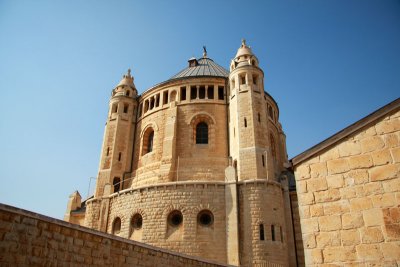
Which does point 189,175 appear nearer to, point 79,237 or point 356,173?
point 79,237

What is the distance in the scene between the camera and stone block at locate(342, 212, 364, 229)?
6397 mm

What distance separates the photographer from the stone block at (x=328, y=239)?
21.4 ft

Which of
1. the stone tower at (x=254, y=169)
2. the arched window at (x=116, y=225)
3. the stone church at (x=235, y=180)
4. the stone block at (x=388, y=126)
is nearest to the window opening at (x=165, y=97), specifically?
the stone church at (x=235, y=180)

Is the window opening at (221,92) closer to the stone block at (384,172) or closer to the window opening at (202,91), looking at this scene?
the window opening at (202,91)

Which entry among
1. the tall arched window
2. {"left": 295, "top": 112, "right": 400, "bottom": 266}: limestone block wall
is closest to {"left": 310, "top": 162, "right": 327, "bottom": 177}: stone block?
{"left": 295, "top": 112, "right": 400, "bottom": 266}: limestone block wall

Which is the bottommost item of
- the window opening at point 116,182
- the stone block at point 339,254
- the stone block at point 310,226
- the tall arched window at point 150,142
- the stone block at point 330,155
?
the stone block at point 339,254

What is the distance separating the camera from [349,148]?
7023mm

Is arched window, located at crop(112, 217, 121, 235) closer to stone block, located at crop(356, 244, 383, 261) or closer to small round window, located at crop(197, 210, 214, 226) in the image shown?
small round window, located at crop(197, 210, 214, 226)

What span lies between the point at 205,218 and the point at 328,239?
12.1m

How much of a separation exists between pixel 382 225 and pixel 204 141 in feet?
56.0

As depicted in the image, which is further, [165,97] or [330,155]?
[165,97]

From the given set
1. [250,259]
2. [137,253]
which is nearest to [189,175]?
[250,259]

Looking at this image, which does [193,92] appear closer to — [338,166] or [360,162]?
[338,166]

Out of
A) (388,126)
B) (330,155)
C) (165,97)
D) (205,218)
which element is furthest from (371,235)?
(165,97)
